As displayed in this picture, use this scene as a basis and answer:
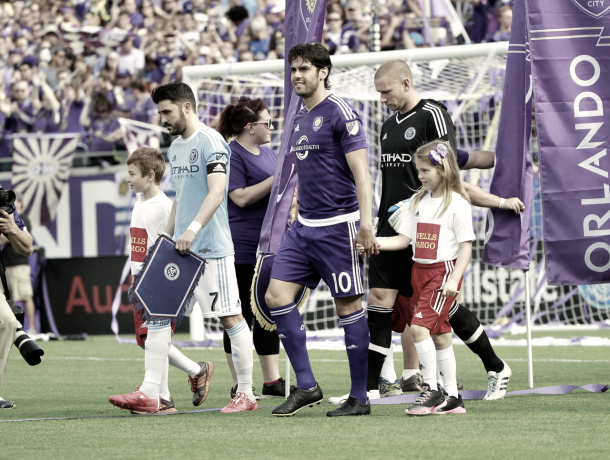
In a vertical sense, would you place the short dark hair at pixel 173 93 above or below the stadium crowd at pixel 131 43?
below

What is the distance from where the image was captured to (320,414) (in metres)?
6.09

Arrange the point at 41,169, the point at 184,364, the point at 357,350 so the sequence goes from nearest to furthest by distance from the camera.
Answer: the point at 357,350 → the point at 184,364 → the point at 41,169

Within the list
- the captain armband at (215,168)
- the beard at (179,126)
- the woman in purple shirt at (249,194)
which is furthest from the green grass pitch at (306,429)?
the beard at (179,126)

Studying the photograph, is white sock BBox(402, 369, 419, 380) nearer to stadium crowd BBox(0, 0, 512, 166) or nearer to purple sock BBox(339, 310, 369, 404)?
purple sock BBox(339, 310, 369, 404)

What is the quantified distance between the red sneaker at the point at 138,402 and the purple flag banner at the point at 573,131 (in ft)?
8.59

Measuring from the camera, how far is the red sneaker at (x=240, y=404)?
6309 mm

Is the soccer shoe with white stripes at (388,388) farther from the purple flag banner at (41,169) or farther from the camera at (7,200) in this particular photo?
the purple flag banner at (41,169)

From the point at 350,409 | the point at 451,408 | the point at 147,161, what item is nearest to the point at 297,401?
the point at 350,409

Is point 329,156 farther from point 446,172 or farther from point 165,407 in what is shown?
point 165,407

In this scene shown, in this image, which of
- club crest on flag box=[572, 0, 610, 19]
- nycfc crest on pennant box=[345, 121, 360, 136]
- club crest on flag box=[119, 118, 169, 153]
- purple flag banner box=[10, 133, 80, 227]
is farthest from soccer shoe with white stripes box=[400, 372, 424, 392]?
purple flag banner box=[10, 133, 80, 227]

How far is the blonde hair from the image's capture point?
6035 millimetres

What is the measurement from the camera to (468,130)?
42.6 ft

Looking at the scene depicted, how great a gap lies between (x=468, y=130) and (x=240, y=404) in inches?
293

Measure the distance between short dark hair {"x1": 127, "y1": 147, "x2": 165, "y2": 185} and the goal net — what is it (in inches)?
199
